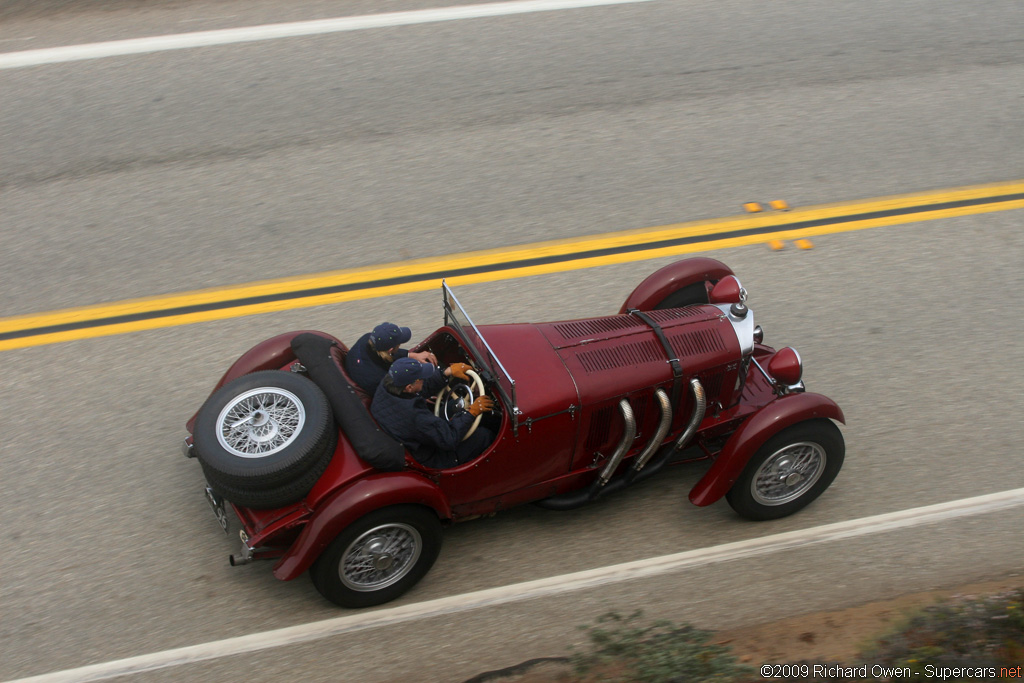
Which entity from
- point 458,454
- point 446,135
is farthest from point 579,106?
point 458,454

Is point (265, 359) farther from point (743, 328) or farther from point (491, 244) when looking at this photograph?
point (743, 328)

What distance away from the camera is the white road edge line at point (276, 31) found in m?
10.8

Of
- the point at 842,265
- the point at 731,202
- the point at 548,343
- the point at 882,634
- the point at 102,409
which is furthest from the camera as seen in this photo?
the point at 731,202

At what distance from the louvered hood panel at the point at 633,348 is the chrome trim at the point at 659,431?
0.12 metres

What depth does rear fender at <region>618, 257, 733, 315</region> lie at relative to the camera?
23.5ft

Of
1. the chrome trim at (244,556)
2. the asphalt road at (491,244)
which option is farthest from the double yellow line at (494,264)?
the chrome trim at (244,556)

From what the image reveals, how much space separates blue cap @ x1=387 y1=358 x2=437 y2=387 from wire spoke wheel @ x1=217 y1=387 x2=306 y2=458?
0.56m

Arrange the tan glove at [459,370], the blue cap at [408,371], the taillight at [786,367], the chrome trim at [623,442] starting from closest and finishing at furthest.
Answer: the blue cap at [408,371], the chrome trim at [623,442], the tan glove at [459,370], the taillight at [786,367]

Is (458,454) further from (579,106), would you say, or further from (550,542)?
(579,106)

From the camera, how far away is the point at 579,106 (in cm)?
1025

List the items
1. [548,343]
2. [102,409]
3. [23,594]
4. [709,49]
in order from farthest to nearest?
[709,49], [102,409], [548,343], [23,594]

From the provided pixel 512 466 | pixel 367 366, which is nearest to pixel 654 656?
pixel 512 466

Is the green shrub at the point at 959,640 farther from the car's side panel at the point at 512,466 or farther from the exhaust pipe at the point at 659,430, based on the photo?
the car's side panel at the point at 512,466

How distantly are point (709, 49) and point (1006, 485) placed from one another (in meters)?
6.36
